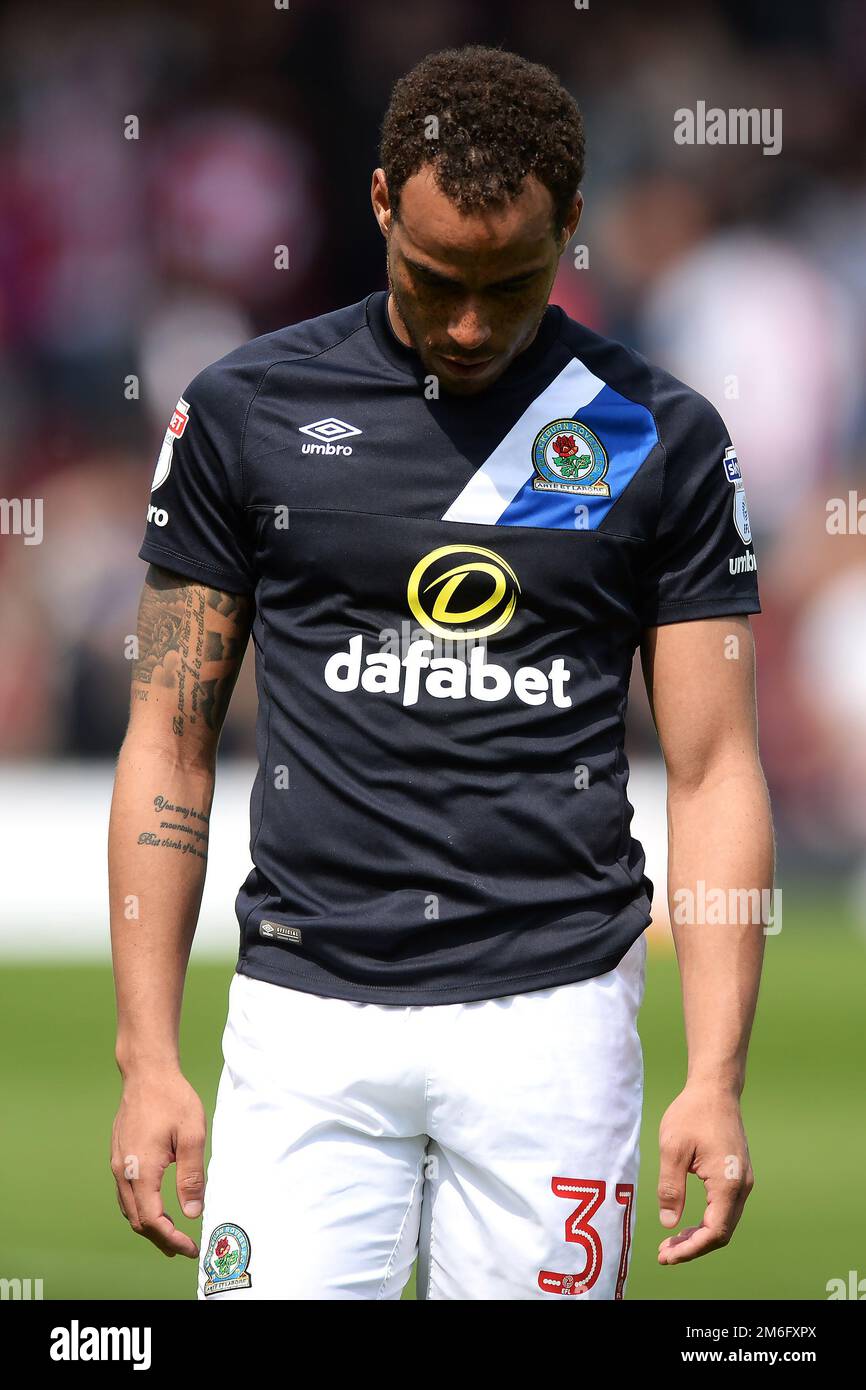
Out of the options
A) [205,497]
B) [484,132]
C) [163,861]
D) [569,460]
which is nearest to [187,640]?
[205,497]

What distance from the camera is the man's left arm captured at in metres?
2.56

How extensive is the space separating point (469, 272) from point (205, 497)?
0.50 metres

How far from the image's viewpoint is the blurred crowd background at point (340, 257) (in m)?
10.2

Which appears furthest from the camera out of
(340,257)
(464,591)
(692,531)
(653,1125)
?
(340,257)

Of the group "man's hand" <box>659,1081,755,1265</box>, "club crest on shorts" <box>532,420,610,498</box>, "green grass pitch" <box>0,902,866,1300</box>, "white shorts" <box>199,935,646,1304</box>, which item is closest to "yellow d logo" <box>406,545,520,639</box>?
"club crest on shorts" <box>532,420,610,498</box>

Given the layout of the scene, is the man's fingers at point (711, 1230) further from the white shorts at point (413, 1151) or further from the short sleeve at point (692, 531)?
the short sleeve at point (692, 531)

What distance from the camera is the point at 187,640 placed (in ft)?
9.09

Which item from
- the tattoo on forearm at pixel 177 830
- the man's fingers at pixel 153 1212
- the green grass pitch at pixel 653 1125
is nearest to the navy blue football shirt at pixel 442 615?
the tattoo on forearm at pixel 177 830

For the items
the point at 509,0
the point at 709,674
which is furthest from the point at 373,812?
the point at 509,0

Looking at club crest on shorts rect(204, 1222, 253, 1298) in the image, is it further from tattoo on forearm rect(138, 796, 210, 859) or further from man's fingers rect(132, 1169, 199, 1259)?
tattoo on forearm rect(138, 796, 210, 859)

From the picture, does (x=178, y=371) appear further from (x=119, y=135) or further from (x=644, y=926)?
(x=644, y=926)

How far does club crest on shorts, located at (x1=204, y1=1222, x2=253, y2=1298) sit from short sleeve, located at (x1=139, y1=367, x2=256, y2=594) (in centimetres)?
90

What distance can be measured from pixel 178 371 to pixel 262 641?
8523mm

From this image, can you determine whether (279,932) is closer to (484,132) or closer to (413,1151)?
(413,1151)
